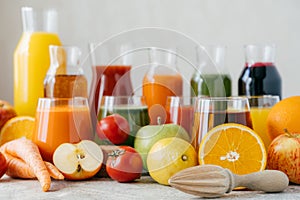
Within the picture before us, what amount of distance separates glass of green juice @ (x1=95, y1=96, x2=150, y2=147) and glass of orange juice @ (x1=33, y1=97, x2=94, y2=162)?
39mm

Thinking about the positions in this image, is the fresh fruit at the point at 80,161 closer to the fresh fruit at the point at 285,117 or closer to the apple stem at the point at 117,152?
the apple stem at the point at 117,152

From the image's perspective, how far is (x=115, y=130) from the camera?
1.20m

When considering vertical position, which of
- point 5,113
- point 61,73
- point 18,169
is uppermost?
point 61,73

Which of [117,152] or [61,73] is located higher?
[61,73]

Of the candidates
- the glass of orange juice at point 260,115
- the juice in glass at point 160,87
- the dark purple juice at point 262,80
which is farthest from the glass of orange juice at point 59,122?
the dark purple juice at point 262,80

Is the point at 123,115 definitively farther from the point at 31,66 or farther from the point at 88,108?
the point at 31,66

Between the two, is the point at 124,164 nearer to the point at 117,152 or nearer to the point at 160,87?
the point at 117,152

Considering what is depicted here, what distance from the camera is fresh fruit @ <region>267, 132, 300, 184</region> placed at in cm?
112

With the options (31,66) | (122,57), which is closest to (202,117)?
(122,57)

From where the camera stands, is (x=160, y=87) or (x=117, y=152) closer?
(x=117, y=152)

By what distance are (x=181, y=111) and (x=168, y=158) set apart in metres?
0.13

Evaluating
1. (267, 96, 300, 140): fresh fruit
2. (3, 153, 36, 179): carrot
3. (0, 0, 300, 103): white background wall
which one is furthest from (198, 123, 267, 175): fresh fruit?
(0, 0, 300, 103): white background wall

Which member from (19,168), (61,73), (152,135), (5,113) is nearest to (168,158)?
(152,135)

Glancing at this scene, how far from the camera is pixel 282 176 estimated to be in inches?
41.6
